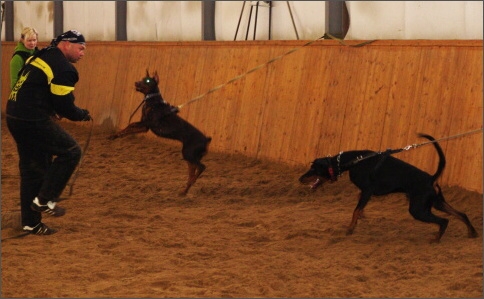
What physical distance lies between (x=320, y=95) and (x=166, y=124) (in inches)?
91.6

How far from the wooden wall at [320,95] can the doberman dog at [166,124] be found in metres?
1.85

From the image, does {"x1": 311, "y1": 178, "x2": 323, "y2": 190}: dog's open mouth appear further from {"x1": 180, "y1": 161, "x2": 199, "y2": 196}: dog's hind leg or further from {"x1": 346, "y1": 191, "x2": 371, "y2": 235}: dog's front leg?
{"x1": 180, "y1": 161, "x2": 199, "y2": 196}: dog's hind leg

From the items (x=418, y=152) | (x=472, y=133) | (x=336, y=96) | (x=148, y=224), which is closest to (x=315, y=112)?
(x=336, y=96)

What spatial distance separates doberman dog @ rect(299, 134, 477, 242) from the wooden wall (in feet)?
4.69

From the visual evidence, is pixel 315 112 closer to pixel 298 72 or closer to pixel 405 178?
pixel 298 72

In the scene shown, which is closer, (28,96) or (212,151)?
(28,96)

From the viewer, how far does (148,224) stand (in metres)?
9.46

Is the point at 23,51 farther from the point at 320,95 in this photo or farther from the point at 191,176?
the point at 320,95

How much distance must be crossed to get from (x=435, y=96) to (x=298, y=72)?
2611mm

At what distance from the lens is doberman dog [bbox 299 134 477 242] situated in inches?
330

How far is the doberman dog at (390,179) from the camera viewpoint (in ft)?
27.5

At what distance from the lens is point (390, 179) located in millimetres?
8523

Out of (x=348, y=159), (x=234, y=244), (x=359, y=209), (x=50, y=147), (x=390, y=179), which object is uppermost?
(x=50, y=147)

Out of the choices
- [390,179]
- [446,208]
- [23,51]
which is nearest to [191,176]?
[23,51]
